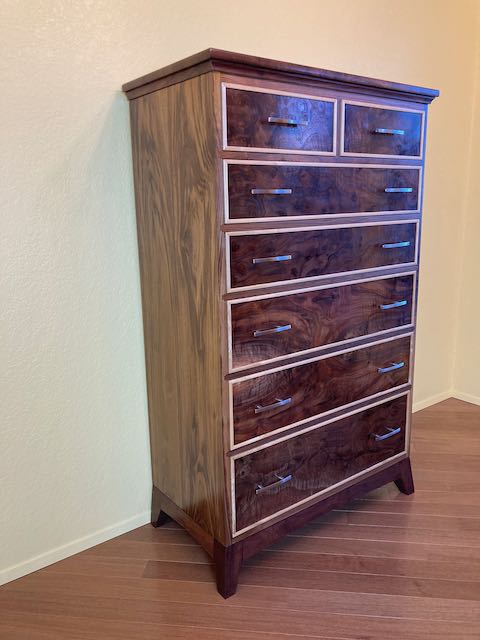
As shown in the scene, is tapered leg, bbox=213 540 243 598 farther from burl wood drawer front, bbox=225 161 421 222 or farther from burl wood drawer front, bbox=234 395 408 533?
burl wood drawer front, bbox=225 161 421 222

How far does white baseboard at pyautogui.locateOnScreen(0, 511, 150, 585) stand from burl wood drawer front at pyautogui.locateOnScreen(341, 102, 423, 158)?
1462 mm

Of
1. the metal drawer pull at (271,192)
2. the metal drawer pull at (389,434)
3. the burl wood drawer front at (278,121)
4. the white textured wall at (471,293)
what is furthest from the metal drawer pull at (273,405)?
the white textured wall at (471,293)

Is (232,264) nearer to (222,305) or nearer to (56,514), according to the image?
(222,305)

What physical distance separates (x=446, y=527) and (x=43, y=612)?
136cm

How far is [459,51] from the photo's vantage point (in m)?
2.61

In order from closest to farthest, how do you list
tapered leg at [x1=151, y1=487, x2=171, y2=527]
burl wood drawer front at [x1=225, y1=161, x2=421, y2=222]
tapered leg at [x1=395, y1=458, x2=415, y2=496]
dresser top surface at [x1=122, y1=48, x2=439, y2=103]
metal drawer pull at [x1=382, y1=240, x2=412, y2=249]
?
dresser top surface at [x1=122, y1=48, x2=439, y2=103] < burl wood drawer front at [x1=225, y1=161, x2=421, y2=222] < metal drawer pull at [x1=382, y1=240, x2=412, y2=249] < tapered leg at [x1=151, y1=487, x2=171, y2=527] < tapered leg at [x1=395, y1=458, x2=415, y2=496]

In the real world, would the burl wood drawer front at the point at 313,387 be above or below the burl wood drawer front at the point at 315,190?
below

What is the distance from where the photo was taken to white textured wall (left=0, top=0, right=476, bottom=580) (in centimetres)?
153

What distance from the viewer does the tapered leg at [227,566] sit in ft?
5.24

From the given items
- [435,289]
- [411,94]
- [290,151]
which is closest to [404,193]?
[411,94]

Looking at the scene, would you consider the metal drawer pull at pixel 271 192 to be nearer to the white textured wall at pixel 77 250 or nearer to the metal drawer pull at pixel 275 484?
the white textured wall at pixel 77 250

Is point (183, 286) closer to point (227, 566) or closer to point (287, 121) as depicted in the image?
point (287, 121)

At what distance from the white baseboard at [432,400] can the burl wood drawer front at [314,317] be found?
1130 millimetres

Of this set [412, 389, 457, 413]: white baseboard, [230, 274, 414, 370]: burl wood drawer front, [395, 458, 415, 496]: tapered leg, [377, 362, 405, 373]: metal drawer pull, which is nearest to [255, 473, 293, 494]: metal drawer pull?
[230, 274, 414, 370]: burl wood drawer front
